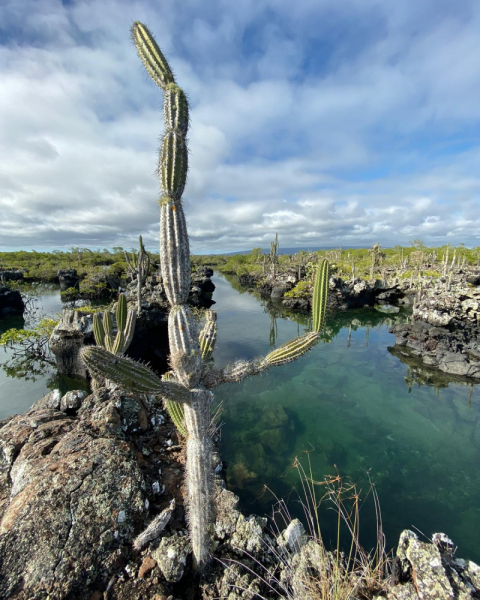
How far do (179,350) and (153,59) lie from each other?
12.4 ft

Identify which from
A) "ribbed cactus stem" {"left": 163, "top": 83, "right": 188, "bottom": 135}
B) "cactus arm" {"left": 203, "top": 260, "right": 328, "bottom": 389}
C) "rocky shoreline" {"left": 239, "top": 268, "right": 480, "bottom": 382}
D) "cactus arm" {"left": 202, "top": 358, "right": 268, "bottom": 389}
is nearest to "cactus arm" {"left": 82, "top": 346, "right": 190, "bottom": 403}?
"cactus arm" {"left": 202, "top": 358, "right": 268, "bottom": 389}

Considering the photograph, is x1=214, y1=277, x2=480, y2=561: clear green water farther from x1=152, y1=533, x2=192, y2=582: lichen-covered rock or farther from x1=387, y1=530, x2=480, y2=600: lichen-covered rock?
x1=387, y1=530, x2=480, y2=600: lichen-covered rock

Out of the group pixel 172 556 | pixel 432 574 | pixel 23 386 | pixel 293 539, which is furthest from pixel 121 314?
pixel 23 386

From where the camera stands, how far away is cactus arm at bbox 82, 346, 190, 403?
286 cm

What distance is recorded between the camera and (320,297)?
3910mm

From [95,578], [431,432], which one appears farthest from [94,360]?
[431,432]

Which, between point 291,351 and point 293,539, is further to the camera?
point 293,539

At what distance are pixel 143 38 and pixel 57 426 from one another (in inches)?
312

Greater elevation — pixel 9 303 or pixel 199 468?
pixel 199 468

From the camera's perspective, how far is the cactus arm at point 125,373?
2.86 meters

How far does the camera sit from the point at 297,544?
4301 millimetres

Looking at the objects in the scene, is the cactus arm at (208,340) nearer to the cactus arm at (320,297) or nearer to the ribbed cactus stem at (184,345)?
the ribbed cactus stem at (184,345)

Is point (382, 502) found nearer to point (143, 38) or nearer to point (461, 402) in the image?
point (461, 402)

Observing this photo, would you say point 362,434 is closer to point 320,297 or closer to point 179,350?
point 320,297
